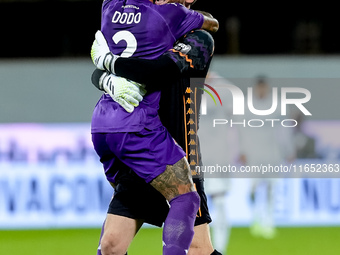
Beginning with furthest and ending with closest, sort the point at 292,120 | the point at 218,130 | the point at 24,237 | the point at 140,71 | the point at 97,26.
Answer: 1. the point at 97,26
2. the point at 292,120
3. the point at 24,237
4. the point at 218,130
5. the point at 140,71

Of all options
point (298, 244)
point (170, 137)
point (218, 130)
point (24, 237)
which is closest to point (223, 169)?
point (218, 130)

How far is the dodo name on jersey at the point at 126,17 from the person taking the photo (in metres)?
3.62

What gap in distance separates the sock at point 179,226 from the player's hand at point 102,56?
721mm

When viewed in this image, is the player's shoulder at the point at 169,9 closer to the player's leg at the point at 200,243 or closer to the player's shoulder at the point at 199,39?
the player's shoulder at the point at 199,39

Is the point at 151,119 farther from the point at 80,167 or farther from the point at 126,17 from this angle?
the point at 80,167

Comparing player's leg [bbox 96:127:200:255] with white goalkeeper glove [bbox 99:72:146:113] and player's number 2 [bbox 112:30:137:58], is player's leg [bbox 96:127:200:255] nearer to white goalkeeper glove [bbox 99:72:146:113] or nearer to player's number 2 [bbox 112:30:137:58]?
white goalkeeper glove [bbox 99:72:146:113]

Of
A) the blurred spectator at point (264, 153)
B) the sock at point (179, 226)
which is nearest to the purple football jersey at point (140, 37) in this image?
the sock at point (179, 226)

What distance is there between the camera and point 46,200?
8.42 m

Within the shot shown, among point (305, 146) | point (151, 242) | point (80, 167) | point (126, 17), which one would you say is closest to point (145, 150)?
point (126, 17)

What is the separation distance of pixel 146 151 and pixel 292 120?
570 centimetres

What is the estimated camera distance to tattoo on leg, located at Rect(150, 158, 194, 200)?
11.7 feet

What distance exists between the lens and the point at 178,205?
355 centimetres

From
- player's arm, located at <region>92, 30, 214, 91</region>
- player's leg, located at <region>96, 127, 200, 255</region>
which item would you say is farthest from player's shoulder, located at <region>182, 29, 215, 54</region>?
player's leg, located at <region>96, 127, 200, 255</region>

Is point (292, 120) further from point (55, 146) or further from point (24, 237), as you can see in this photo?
point (24, 237)
